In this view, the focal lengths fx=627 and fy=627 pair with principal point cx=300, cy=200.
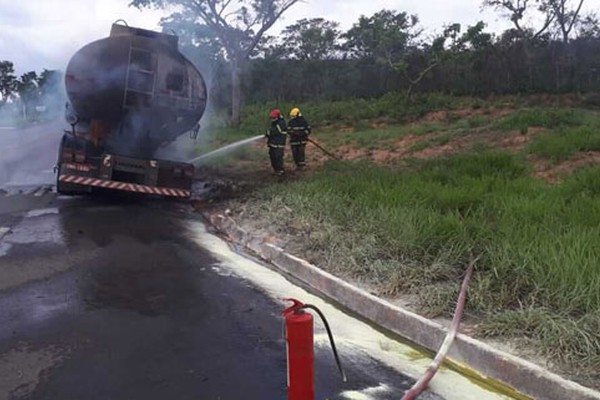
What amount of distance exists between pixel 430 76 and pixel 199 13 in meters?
10.7

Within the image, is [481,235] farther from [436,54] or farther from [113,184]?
[436,54]

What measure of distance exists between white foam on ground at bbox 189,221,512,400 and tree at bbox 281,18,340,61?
36803 millimetres

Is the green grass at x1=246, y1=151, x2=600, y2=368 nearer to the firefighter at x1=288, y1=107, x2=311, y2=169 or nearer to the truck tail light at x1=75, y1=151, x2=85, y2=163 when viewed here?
the truck tail light at x1=75, y1=151, x2=85, y2=163

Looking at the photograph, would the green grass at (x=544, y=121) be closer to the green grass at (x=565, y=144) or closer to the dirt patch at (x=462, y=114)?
the green grass at (x=565, y=144)

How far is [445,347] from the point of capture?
4.55 metres

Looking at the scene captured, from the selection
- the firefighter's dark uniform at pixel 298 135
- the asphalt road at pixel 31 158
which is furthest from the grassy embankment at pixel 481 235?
the asphalt road at pixel 31 158

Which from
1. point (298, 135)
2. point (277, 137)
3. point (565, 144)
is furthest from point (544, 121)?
point (277, 137)

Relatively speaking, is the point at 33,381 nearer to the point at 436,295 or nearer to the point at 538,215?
the point at 436,295

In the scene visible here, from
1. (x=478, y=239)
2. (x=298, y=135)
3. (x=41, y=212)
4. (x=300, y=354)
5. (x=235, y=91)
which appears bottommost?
(x=41, y=212)

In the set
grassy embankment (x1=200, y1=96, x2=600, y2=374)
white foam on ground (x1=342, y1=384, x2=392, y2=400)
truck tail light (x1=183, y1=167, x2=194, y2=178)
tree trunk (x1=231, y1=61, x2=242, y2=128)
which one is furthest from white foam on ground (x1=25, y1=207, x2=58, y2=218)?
tree trunk (x1=231, y1=61, x2=242, y2=128)

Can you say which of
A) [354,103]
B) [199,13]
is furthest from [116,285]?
[354,103]

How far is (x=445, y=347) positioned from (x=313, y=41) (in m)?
41.1

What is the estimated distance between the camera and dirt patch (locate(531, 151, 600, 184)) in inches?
416

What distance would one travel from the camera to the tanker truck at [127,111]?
10.6 meters
